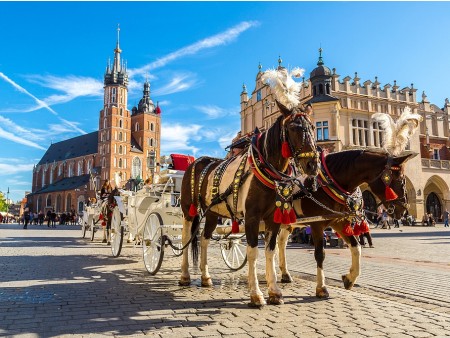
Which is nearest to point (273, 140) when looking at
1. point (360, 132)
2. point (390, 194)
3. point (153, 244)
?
point (390, 194)

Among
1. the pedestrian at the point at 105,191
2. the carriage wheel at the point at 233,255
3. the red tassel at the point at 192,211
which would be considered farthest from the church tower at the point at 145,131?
the red tassel at the point at 192,211

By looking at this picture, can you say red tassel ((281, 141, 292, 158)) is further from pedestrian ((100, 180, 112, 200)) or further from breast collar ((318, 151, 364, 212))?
pedestrian ((100, 180, 112, 200))

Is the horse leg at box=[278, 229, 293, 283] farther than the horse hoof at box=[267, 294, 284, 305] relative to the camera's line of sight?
Yes

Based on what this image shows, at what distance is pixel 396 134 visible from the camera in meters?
5.66

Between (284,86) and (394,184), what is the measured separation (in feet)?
7.15

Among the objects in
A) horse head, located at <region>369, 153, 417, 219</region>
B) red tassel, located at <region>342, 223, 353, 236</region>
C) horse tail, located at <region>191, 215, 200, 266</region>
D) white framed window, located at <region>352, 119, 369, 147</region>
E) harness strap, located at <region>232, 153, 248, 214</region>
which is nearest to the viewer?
harness strap, located at <region>232, 153, 248, 214</region>

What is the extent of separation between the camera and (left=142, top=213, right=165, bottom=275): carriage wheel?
6.64 metres

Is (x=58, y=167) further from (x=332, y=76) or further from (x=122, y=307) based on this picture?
(x=122, y=307)

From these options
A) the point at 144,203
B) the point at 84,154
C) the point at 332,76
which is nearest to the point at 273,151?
the point at 144,203

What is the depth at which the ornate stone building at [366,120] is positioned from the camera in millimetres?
33406

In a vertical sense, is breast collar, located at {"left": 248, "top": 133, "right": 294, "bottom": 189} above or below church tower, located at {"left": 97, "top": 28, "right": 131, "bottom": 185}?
below

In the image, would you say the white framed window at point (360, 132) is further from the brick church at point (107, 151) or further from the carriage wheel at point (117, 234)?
the brick church at point (107, 151)

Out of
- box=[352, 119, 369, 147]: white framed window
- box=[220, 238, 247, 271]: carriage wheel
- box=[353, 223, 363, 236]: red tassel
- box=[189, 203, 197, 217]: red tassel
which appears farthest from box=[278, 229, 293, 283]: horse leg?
box=[352, 119, 369, 147]: white framed window

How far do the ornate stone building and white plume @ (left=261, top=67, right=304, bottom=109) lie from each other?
26.9m
